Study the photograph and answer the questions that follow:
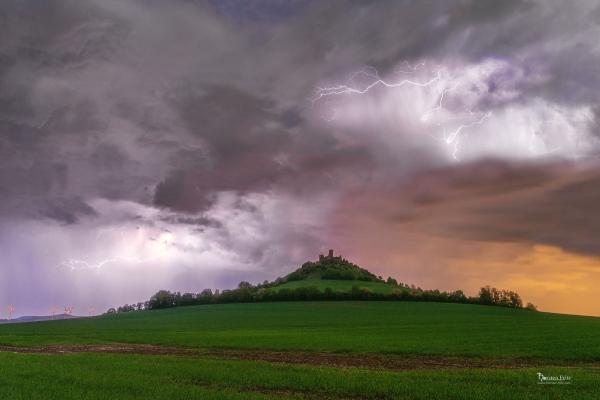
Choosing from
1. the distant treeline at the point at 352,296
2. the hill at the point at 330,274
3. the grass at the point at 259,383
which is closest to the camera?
the grass at the point at 259,383

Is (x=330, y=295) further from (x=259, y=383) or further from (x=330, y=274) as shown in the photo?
(x=259, y=383)

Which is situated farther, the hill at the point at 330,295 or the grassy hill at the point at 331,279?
the grassy hill at the point at 331,279

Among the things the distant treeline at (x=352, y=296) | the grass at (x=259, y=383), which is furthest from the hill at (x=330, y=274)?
the grass at (x=259, y=383)

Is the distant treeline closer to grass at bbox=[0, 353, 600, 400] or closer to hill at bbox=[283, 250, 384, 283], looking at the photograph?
hill at bbox=[283, 250, 384, 283]

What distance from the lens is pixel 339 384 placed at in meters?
21.0

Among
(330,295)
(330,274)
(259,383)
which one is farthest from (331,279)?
(259,383)

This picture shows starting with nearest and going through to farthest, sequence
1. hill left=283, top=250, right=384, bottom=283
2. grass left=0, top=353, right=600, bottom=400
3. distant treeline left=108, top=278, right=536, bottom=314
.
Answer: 1. grass left=0, top=353, right=600, bottom=400
2. distant treeline left=108, top=278, right=536, bottom=314
3. hill left=283, top=250, right=384, bottom=283

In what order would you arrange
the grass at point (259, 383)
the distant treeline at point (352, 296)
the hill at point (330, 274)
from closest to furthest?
1. the grass at point (259, 383)
2. the distant treeline at point (352, 296)
3. the hill at point (330, 274)

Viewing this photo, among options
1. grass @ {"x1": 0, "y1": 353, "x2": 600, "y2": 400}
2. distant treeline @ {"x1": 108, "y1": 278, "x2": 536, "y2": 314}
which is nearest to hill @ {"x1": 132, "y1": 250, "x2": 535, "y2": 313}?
distant treeline @ {"x1": 108, "y1": 278, "x2": 536, "y2": 314}

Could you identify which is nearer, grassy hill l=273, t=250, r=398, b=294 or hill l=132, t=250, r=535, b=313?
hill l=132, t=250, r=535, b=313

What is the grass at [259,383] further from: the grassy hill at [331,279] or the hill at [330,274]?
the hill at [330,274]

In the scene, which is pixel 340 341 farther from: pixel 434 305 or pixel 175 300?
pixel 175 300

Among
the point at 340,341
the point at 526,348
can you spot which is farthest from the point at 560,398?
the point at 340,341

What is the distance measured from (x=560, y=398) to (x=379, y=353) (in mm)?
21521
